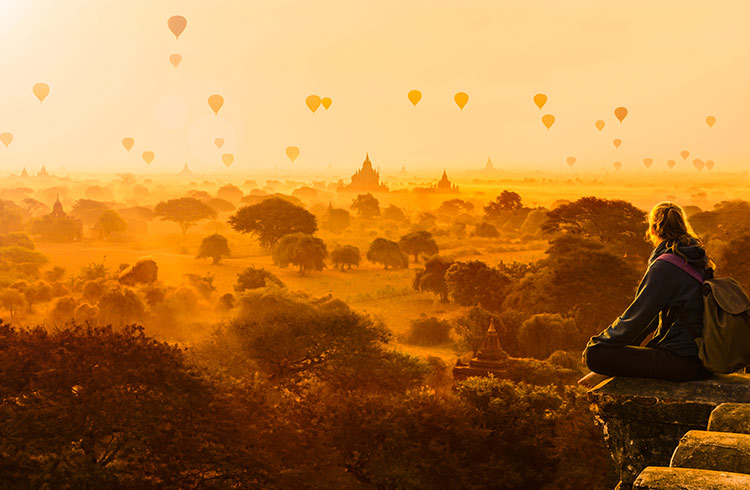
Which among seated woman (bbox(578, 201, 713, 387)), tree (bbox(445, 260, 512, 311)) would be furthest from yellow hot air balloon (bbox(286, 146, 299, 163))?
seated woman (bbox(578, 201, 713, 387))

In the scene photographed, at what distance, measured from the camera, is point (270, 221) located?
284 feet

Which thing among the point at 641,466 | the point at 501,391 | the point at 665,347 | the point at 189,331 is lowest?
the point at 189,331

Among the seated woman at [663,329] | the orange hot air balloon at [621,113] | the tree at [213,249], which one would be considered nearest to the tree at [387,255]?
the tree at [213,249]

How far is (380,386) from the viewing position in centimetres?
3244

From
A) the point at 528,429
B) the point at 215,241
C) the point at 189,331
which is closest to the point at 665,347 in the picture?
the point at 528,429

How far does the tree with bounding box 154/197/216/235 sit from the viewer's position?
11038 cm

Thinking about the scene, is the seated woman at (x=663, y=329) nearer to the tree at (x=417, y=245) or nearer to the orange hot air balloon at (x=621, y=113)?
the tree at (x=417, y=245)

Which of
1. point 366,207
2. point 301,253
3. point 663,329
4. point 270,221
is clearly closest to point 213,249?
point 270,221

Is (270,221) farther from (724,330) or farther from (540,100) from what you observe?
(724,330)

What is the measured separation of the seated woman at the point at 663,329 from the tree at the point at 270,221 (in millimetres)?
80233

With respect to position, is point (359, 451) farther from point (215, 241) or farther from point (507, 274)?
point (215, 241)

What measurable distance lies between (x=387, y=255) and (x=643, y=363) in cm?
7229

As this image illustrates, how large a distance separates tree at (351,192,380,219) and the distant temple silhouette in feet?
80.6

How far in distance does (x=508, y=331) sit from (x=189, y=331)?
22.0m
